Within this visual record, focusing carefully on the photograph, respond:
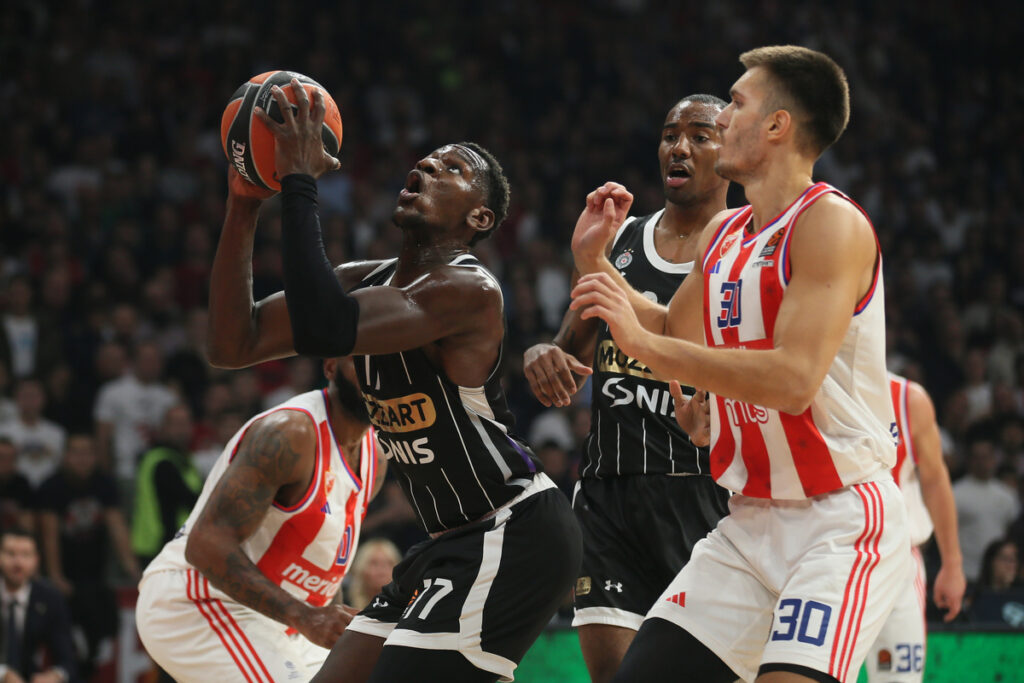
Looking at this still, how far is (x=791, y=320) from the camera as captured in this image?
10.2 ft

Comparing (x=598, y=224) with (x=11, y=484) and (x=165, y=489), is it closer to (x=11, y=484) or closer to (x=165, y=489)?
(x=165, y=489)

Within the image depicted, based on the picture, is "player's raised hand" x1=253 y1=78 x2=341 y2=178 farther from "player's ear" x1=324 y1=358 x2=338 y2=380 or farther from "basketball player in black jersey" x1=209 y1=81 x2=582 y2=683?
"player's ear" x1=324 y1=358 x2=338 y2=380

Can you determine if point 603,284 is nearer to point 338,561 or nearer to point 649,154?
point 338,561

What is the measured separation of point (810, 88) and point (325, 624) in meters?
2.30

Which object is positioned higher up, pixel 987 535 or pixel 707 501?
pixel 707 501

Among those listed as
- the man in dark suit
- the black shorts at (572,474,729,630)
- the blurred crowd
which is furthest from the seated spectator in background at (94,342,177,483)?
the black shorts at (572,474,729,630)

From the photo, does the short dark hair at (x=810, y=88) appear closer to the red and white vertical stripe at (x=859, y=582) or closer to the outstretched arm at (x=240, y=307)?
the red and white vertical stripe at (x=859, y=582)

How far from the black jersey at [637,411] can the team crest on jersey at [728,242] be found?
106 centimetres

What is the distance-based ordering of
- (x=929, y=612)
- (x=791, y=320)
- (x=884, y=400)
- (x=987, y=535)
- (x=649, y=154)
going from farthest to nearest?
(x=649, y=154), (x=987, y=535), (x=929, y=612), (x=884, y=400), (x=791, y=320)

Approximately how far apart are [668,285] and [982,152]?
12286 millimetres

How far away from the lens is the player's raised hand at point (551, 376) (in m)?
3.93

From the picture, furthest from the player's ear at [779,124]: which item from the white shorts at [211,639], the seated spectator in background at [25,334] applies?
the seated spectator in background at [25,334]

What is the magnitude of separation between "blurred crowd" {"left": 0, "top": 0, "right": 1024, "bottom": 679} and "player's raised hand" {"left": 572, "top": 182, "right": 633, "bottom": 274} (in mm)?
5297

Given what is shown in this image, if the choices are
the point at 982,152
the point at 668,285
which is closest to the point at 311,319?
the point at 668,285
